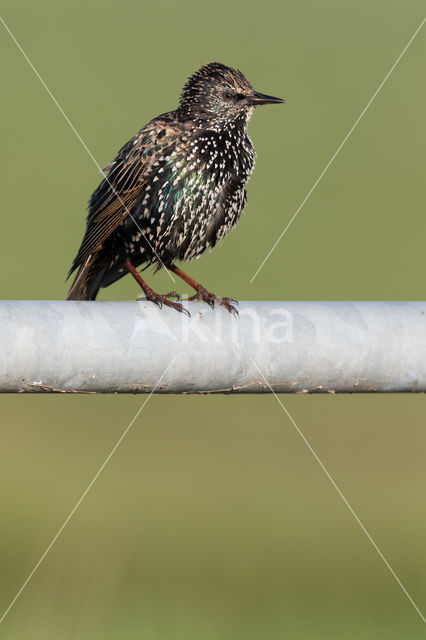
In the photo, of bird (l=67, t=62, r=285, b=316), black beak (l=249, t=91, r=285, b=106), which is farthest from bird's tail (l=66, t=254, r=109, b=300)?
black beak (l=249, t=91, r=285, b=106)

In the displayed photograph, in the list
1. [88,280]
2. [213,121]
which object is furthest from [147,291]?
[213,121]

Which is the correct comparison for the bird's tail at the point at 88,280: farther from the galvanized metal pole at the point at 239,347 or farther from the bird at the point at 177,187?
the galvanized metal pole at the point at 239,347

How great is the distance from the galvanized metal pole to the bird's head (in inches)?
81.5

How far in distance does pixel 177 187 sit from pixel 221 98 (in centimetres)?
41

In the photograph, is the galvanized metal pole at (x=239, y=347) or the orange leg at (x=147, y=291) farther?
the orange leg at (x=147, y=291)

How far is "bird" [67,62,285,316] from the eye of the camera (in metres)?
3.51

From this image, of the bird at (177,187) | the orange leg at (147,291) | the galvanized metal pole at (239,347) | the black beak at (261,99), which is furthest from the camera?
the black beak at (261,99)

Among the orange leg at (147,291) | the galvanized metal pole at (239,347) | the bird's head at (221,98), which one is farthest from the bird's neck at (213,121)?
the galvanized metal pole at (239,347)

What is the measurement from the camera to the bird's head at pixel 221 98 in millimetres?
3670

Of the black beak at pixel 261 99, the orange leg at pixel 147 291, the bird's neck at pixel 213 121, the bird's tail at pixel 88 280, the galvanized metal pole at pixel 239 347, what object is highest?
the galvanized metal pole at pixel 239 347

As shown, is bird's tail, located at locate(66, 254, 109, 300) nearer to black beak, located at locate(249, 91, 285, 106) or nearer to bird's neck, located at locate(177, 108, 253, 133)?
bird's neck, located at locate(177, 108, 253, 133)

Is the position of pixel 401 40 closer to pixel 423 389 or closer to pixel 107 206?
pixel 107 206

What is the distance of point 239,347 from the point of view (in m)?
1.63

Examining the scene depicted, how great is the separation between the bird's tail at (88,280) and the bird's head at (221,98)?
606 mm
